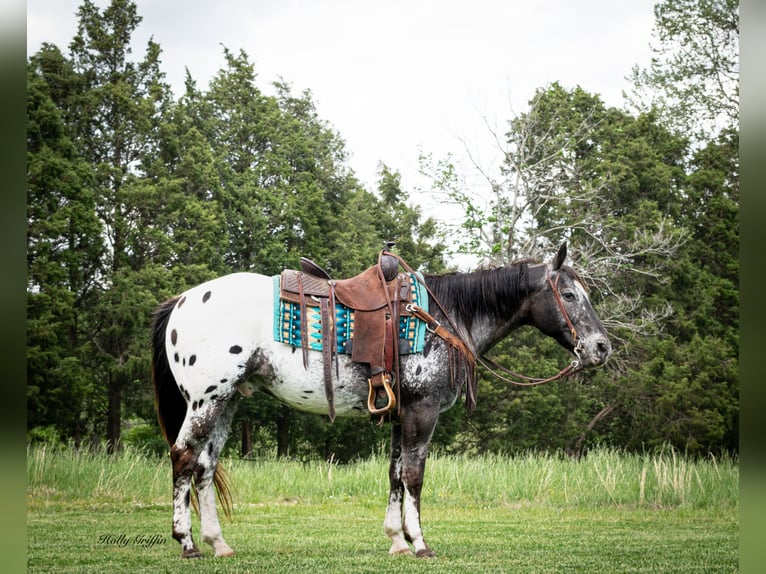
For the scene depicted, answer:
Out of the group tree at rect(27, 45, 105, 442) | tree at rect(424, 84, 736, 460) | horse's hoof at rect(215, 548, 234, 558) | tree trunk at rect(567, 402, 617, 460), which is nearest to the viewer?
horse's hoof at rect(215, 548, 234, 558)

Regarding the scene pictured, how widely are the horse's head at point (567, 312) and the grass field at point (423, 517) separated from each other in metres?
1.51

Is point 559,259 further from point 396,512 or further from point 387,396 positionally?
point 396,512

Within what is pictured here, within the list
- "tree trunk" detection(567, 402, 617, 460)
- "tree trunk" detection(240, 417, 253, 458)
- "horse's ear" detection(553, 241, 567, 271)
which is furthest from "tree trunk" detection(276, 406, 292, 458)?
"horse's ear" detection(553, 241, 567, 271)

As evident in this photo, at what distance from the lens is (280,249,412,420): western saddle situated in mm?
5199

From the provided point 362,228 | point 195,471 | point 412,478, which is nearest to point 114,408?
point 362,228

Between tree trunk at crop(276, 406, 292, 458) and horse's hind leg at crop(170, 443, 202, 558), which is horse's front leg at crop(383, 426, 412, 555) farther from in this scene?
tree trunk at crop(276, 406, 292, 458)

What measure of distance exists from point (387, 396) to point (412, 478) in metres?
0.59

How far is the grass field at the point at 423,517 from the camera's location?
5.13m

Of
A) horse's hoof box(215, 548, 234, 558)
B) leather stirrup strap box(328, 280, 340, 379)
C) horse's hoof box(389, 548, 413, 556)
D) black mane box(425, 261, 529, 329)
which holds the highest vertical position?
black mane box(425, 261, 529, 329)

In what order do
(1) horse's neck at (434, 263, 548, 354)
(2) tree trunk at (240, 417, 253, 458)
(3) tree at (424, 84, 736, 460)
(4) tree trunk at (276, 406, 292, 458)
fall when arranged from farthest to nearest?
(4) tree trunk at (276, 406, 292, 458), (2) tree trunk at (240, 417, 253, 458), (3) tree at (424, 84, 736, 460), (1) horse's neck at (434, 263, 548, 354)

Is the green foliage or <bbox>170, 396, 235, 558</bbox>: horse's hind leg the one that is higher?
the green foliage

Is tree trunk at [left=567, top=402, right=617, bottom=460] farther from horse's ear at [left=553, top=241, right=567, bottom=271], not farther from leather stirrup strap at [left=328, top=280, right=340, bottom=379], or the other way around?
leather stirrup strap at [left=328, top=280, right=340, bottom=379]

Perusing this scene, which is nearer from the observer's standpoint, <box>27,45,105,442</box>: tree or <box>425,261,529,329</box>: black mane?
<box>425,261,529,329</box>: black mane

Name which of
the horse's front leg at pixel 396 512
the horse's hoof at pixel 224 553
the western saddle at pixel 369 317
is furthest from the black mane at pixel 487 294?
the horse's hoof at pixel 224 553
